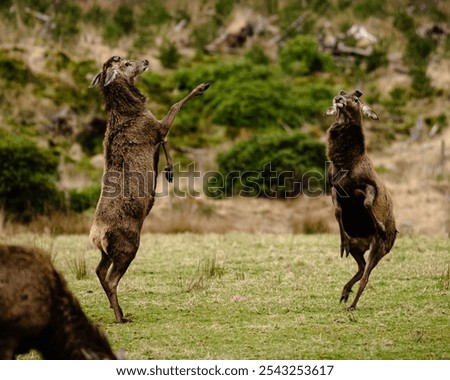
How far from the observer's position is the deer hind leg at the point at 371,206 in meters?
10.0

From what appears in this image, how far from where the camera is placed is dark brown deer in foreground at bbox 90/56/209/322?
400 inches

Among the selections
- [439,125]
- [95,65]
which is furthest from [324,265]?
[95,65]

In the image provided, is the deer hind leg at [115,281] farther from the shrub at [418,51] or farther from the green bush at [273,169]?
the shrub at [418,51]

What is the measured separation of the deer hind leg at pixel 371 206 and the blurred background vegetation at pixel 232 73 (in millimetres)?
15797

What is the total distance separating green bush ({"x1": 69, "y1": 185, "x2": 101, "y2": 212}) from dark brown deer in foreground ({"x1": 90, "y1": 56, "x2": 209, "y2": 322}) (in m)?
13.8

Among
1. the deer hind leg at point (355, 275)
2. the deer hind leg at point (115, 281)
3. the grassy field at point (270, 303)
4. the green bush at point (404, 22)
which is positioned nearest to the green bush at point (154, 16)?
the green bush at point (404, 22)

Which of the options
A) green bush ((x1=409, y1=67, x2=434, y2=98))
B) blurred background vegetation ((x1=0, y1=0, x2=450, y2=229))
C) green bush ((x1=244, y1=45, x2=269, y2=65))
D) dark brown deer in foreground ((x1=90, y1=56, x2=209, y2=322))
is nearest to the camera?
dark brown deer in foreground ((x1=90, y1=56, x2=209, y2=322))

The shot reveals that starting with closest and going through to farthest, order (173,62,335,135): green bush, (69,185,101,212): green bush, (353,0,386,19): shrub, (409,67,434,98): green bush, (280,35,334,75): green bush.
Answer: (69,185,101,212): green bush, (173,62,335,135): green bush, (409,67,434,98): green bush, (280,35,334,75): green bush, (353,0,386,19): shrub

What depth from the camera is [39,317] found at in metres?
6.96

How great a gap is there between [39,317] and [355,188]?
15.4 feet

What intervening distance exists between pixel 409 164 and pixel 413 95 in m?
10.1

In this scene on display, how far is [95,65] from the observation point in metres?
40.2

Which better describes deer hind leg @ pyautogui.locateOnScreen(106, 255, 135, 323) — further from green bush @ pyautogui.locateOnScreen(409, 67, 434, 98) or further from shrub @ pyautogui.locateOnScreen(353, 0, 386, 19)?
shrub @ pyautogui.locateOnScreen(353, 0, 386, 19)

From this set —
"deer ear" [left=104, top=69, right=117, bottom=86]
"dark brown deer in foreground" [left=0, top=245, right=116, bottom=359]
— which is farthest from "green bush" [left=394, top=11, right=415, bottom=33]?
"dark brown deer in foreground" [left=0, top=245, right=116, bottom=359]
